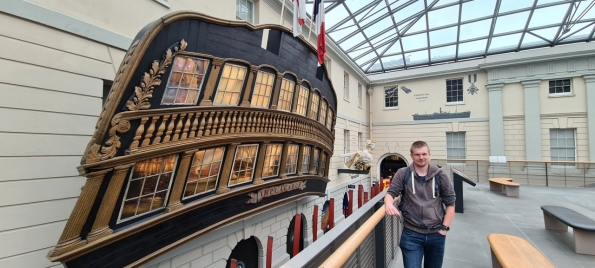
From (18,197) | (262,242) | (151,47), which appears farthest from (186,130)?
(262,242)

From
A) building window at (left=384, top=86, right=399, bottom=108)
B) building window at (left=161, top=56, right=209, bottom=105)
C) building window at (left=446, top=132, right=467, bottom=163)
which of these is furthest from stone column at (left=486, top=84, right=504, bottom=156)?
building window at (left=161, top=56, right=209, bottom=105)

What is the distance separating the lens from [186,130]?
3217mm

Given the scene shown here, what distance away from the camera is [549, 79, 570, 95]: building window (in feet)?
40.7

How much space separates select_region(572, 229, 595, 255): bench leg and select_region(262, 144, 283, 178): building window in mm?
4467

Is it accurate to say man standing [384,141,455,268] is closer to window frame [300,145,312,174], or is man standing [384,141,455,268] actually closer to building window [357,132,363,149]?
window frame [300,145,312,174]

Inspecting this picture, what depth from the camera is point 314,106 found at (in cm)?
620

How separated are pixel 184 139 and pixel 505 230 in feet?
17.1

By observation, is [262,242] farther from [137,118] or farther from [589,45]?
[589,45]

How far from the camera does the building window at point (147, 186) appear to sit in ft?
9.17

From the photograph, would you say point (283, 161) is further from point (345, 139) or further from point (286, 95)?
point (345, 139)

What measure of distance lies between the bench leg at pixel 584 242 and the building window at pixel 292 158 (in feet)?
14.5

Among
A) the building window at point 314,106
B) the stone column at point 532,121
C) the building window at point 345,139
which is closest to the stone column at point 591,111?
the stone column at point 532,121

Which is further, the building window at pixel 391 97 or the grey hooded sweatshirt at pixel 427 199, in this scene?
the building window at pixel 391 97

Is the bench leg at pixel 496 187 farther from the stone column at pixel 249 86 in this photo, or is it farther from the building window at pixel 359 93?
the stone column at pixel 249 86
